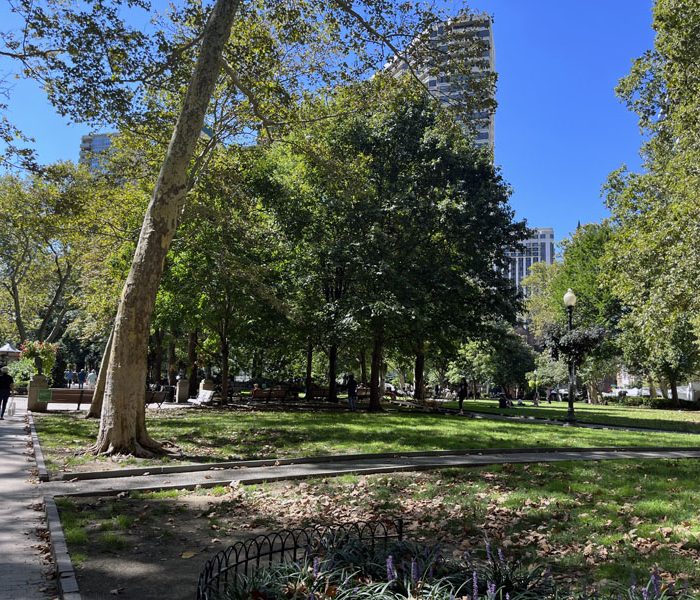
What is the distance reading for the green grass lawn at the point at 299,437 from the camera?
37.5 feet

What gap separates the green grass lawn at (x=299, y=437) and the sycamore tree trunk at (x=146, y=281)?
0.81m

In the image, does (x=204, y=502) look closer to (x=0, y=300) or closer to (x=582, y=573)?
(x=582, y=573)

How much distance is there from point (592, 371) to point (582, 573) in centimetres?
5008

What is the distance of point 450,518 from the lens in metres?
6.60

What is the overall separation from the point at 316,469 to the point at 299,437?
4.01m

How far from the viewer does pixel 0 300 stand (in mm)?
45719

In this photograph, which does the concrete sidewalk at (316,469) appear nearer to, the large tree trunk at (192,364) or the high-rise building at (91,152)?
the high-rise building at (91,152)

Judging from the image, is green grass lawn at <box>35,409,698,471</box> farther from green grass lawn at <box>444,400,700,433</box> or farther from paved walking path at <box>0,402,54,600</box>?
green grass lawn at <box>444,400,700,433</box>

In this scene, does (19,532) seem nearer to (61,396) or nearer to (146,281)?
(146,281)

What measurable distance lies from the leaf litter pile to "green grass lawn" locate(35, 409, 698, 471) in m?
2.84

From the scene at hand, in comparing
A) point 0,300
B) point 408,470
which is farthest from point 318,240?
point 0,300

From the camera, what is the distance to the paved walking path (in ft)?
15.0

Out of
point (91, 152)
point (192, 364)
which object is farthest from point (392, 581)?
point (192, 364)

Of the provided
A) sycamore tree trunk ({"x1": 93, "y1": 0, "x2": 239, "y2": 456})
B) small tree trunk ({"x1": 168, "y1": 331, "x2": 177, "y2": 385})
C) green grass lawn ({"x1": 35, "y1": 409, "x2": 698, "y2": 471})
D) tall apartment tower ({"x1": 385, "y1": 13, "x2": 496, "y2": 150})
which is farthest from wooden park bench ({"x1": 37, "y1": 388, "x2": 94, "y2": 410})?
small tree trunk ({"x1": 168, "y1": 331, "x2": 177, "y2": 385})
